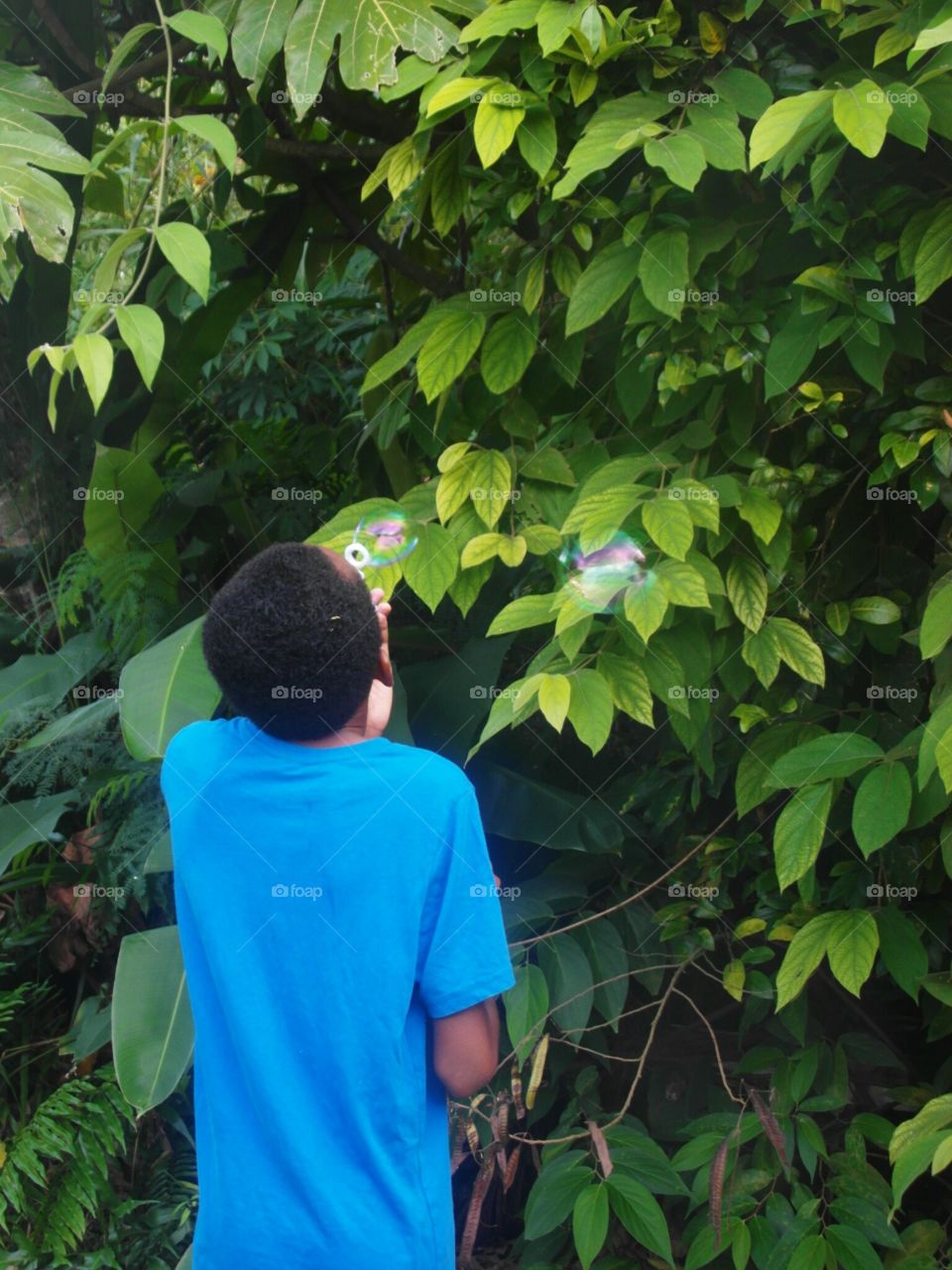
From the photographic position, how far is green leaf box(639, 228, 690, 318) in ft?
5.58

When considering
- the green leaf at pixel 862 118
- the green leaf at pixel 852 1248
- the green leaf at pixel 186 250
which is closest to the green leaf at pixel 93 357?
the green leaf at pixel 186 250

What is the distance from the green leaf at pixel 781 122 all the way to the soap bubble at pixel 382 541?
691mm

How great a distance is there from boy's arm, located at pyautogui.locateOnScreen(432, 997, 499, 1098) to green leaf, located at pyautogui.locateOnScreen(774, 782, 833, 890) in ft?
1.94

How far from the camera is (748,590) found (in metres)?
1.80

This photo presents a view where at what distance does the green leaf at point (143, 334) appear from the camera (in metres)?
1.61

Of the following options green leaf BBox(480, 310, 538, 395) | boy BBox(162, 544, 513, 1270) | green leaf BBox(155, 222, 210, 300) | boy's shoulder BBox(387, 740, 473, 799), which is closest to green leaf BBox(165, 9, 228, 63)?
green leaf BBox(155, 222, 210, 300)

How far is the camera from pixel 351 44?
6.26 ft

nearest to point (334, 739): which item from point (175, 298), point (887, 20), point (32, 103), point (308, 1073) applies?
point (308, 1073)

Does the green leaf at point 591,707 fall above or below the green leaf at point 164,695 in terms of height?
above

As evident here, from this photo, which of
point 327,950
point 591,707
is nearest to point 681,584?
point 591,707

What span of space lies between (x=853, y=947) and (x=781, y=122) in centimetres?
111

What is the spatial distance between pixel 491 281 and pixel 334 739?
1.17 meters

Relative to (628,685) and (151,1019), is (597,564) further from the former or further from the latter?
(151,1019)

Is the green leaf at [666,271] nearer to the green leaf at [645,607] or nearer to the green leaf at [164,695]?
the green leaf at [645,607]
